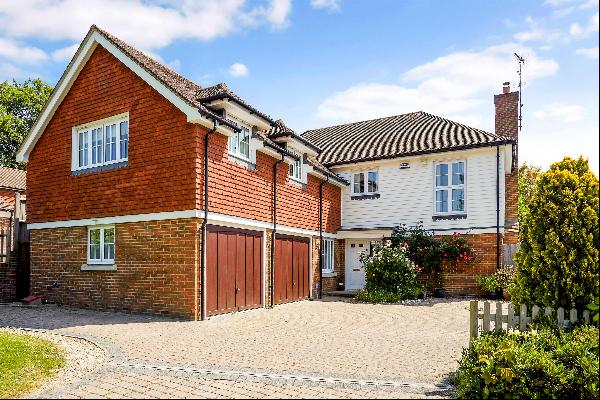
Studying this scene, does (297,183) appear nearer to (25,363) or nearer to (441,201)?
(441,201)

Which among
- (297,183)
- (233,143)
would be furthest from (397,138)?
(233,143)

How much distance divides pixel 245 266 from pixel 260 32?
7271 millimetres

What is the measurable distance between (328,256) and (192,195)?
9.63 metres

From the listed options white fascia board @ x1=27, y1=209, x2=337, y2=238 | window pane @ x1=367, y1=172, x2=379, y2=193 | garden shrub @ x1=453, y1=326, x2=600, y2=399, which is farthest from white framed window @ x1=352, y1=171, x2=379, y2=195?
garden shrub @ x1=453, y1=326, x2=600, y2=399

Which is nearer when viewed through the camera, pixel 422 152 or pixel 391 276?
pixel 391 276

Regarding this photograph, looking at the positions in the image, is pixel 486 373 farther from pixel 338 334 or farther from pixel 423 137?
pixel 423 137

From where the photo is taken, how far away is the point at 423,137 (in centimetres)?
2197

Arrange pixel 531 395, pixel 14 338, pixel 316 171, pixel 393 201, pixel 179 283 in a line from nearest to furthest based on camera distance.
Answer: pixel 531 395
pixel 14 338
pixel 179 283
pixel 316 171
pixel 393 201

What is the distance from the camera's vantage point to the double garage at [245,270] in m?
13.6

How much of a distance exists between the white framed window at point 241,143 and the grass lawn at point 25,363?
7351mm

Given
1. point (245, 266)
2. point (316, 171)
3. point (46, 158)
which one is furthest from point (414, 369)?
point (46, 158)

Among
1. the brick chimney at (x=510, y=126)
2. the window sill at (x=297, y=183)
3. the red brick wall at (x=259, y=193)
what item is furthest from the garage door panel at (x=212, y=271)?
the brick chimney at (x=510, y=126)

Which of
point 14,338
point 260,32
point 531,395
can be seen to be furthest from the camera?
point 260,32

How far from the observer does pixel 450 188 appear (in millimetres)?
20203
